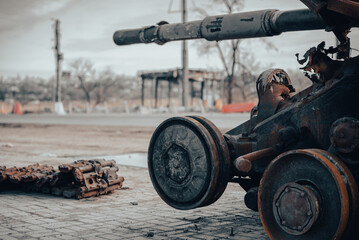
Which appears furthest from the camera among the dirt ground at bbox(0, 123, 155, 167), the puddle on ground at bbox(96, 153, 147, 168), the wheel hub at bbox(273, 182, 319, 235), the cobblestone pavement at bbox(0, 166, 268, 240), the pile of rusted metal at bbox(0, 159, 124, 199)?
the dirt ground at bbox(0, 123, 155, 167)

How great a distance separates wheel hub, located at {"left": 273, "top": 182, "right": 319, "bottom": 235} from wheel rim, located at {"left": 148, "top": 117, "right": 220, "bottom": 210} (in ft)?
2.27

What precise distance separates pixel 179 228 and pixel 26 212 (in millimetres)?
2064

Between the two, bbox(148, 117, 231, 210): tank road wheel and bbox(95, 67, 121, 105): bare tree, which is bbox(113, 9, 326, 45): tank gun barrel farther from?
bbox(95, 67, 121, 105): bare tree

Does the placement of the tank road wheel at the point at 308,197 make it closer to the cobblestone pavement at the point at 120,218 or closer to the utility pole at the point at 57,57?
the cobblestone pavement at the point at 120,218

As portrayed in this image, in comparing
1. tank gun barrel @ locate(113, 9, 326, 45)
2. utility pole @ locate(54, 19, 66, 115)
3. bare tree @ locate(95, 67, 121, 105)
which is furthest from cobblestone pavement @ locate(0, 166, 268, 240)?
bare tree @ locate(95, 67, 121, 105)

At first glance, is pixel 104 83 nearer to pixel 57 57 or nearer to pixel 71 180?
pixel 57 57

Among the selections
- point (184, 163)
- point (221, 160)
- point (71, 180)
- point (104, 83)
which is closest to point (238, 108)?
point (71, 180)

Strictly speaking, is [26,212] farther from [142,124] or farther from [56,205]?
[142,124]

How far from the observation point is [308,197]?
386cm

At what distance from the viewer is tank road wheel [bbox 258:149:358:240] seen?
3725 mm

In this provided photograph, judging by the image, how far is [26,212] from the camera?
6328 mm

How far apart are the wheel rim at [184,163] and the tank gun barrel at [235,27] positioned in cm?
124

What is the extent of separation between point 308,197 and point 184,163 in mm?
1321

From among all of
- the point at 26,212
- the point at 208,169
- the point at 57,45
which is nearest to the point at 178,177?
the point at 208,169
